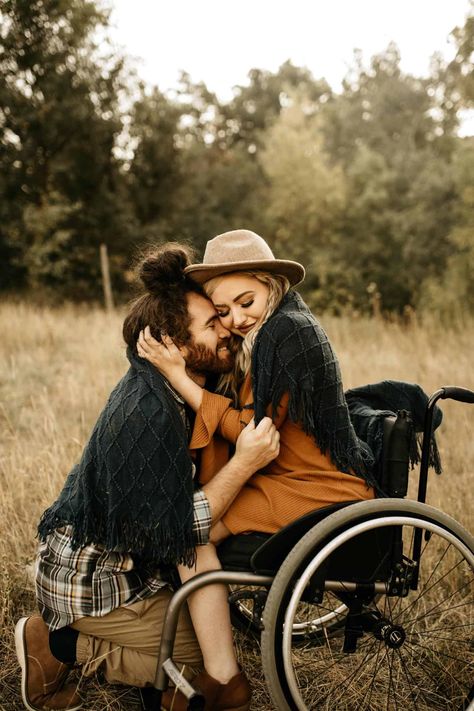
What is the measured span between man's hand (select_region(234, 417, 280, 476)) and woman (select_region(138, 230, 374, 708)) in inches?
2.2

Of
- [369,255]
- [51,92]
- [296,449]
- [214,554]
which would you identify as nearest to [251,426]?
[296,449]

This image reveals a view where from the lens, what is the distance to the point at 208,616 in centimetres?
197

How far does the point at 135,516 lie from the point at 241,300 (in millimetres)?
881

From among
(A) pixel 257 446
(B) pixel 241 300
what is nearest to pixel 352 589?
(A) pixel 257 446

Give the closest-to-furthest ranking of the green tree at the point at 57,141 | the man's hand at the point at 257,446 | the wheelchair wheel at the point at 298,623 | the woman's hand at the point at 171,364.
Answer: the man's hand at the point at 257,446 → the woman's hand at the point at 171,364 → the wheelchair wheel at the point at 298,623 → the green tree at the point at 57,141

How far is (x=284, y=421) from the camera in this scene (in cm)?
209

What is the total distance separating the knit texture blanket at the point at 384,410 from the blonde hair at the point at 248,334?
0.45 m

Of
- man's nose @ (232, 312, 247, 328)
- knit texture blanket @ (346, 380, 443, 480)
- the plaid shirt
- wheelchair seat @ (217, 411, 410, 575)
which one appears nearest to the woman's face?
man's nose @ (232, 312, 247, 328)

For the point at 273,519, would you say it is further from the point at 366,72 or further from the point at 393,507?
the point at 366,72

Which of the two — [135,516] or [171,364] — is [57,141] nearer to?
[171,364]


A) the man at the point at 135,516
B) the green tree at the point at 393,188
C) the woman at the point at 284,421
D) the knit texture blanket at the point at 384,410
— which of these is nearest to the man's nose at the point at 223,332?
the man at the point at 135,516

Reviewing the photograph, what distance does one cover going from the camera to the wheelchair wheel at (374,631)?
1744mm

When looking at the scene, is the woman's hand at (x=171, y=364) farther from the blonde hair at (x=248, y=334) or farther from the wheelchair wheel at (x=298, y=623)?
the wheelchair wheel at (x=298, y=623)

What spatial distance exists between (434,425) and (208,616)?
102cm
